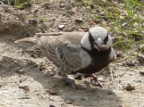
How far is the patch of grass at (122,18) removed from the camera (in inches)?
279

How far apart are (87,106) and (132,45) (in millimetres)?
1521

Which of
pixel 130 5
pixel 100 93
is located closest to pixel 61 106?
pixel 100 93

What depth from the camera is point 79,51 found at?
246 inches

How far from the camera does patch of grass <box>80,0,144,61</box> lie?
7.07m

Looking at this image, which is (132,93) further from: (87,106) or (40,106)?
(40,106)

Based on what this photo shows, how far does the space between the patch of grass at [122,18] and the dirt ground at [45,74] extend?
7.5 inches

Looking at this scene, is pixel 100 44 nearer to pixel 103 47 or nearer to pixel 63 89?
pixel 103 47

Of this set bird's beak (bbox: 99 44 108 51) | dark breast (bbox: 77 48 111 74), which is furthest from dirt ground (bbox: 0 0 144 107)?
bird's beak (bbox: 99 44 108 51)

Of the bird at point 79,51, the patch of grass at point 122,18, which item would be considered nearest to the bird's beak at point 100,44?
the bird at point 79,51

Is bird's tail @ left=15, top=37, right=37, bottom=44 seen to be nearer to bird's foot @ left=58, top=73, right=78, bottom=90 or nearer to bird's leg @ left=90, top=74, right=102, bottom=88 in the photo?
bird's foot @ left=58, top=73, right=78, bottom=90

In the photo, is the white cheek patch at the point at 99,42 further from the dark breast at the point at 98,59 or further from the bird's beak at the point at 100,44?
the dark breast at the point at 98,59

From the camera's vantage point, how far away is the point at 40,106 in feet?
18.6

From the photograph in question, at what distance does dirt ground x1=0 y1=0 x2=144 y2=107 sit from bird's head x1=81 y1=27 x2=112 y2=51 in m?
0.52

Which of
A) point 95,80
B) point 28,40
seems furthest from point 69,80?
point 28,40
